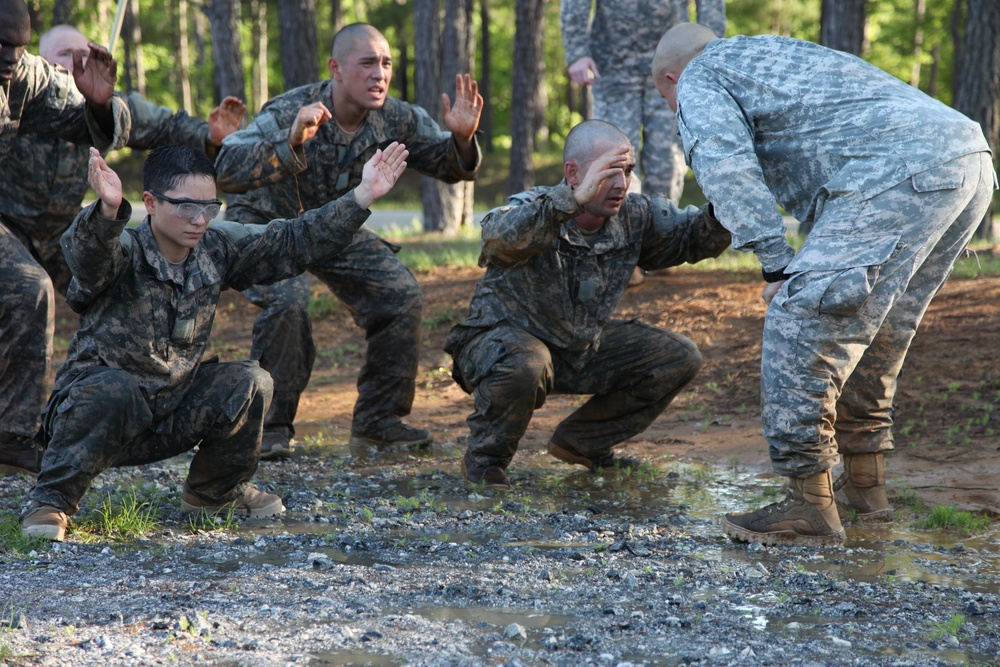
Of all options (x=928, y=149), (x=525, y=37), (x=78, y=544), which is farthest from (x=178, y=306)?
(x=525, y=37)

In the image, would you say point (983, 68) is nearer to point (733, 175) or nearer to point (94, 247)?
point (733, 175)

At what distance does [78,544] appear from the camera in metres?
4.29

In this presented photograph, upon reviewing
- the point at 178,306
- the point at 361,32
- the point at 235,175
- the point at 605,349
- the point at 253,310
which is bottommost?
the point at 253,310

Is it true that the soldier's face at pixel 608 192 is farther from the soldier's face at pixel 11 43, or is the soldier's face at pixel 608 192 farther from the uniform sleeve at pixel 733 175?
the soldier's face at pixel 11 43

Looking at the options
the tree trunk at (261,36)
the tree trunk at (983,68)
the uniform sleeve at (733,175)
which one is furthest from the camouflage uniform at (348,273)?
the tree trunk at (261,36)

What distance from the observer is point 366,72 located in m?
6.11

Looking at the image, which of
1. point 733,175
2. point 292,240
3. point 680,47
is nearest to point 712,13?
point 680,47

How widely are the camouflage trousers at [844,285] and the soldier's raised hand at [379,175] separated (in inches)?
68.2

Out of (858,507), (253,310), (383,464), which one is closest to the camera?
(858,507)

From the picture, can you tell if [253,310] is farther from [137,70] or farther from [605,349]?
[137,70]

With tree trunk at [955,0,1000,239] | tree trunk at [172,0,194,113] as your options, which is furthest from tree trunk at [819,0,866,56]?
tree trunk at [172,0,194,113]

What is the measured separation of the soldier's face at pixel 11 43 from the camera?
5406 mm

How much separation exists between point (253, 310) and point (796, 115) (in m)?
7.26

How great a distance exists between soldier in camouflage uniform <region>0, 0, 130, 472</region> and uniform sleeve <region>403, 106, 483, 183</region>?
64.2 inches
